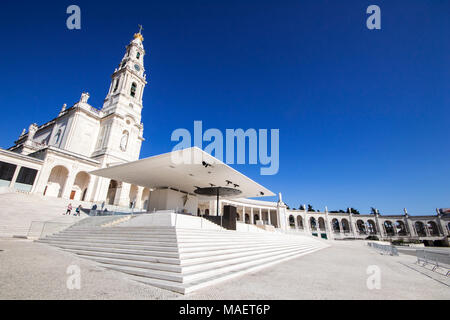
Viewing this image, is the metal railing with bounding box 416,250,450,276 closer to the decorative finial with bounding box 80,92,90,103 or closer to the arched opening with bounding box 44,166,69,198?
the arched opening with bounding box 44,166,69,198

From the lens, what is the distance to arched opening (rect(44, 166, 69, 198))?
2662 centimetres

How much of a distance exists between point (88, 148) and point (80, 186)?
763 cm

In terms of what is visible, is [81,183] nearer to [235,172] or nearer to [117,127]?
[117,127]

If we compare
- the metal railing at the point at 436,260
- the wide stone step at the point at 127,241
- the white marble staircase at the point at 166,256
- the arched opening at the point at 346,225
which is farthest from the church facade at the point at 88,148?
the arched opening at the point at 346,225

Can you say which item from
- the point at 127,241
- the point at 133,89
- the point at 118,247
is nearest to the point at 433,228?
the point at 127,241

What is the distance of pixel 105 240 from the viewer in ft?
32.1

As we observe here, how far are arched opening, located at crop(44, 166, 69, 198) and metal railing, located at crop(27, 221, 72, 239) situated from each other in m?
14.6

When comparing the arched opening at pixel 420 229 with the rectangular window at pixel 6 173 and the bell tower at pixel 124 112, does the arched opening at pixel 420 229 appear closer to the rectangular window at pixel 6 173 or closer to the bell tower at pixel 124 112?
the bell tower at pixel 124 112

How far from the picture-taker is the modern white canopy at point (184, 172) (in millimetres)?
14219

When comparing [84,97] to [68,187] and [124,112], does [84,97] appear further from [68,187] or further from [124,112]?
[68,187]

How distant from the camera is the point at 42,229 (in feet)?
44.6

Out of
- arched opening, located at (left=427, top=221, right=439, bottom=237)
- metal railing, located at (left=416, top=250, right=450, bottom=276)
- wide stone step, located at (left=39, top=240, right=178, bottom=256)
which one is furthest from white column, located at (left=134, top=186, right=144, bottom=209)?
arched opening, located at (left=427, top=221, right=439, bottom=237)
